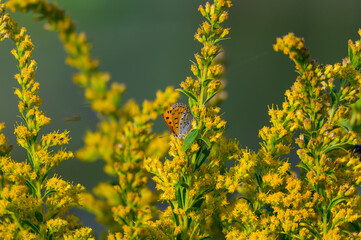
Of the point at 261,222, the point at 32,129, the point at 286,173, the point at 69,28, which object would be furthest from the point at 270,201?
the point at 69,28

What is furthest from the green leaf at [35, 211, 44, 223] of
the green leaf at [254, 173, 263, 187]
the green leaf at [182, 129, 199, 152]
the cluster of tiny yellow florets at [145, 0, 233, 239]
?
the green leaf at [254, 173, 263, 187]

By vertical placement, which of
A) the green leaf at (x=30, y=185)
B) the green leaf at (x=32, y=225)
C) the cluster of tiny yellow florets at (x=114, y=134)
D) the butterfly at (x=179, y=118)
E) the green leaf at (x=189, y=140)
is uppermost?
the butterfly at (x=179, y=118)

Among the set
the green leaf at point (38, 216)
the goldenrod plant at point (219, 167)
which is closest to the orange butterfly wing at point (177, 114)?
the goldenrod plant at point (219, 167)

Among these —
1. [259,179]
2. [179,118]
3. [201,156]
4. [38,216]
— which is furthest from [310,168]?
[38,216]

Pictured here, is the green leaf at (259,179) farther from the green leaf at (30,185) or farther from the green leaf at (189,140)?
the green leaf at (30,185)

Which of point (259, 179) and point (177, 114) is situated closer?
point (259, 179)

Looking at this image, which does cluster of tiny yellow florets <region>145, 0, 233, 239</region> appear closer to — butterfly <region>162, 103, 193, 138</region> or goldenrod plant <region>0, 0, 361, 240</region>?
goldenrod plant <region>0, 0, 361, 240</region>

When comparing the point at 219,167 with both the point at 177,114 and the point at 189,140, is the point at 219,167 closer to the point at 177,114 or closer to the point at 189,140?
the point at 189,140
